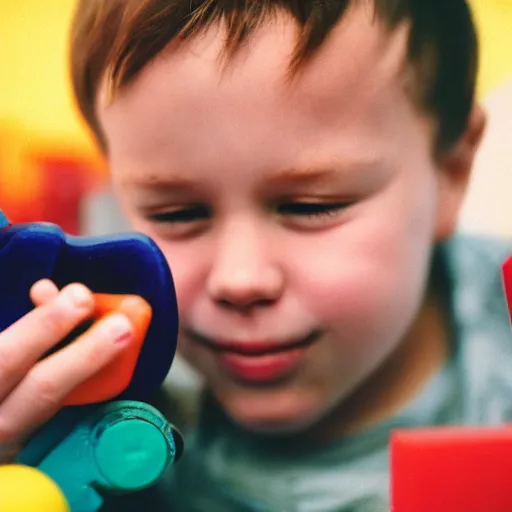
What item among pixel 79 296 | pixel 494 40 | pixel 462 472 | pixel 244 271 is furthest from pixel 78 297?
pixel 494 40

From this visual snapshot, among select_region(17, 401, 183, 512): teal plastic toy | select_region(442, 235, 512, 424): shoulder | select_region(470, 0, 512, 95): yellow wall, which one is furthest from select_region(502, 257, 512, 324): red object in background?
select_region(17, 401, 183, 512): teal plastic toy

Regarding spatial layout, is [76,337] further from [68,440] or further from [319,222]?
[319,222]

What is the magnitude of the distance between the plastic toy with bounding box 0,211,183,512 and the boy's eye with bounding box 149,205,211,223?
51mm

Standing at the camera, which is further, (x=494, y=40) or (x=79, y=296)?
(x=494, y=40)

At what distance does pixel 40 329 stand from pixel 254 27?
221 millimetres

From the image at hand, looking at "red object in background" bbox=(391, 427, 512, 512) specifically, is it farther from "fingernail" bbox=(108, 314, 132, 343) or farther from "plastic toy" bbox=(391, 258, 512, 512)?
"fingernail" bbox=(108, 314, 132, 343)

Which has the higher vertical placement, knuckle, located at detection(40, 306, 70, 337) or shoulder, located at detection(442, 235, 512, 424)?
knuckle, located at detection(40, 306, 70, 337)

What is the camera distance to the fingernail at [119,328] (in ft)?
1.30

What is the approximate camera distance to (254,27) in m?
0.44

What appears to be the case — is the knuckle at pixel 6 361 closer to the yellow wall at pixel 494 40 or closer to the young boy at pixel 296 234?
the young boy at pixel 296 234

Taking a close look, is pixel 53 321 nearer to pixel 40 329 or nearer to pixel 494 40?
pixel 40 329

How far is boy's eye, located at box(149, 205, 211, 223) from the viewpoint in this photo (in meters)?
0.47

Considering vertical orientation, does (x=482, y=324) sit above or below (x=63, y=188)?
below

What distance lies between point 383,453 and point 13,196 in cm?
32
